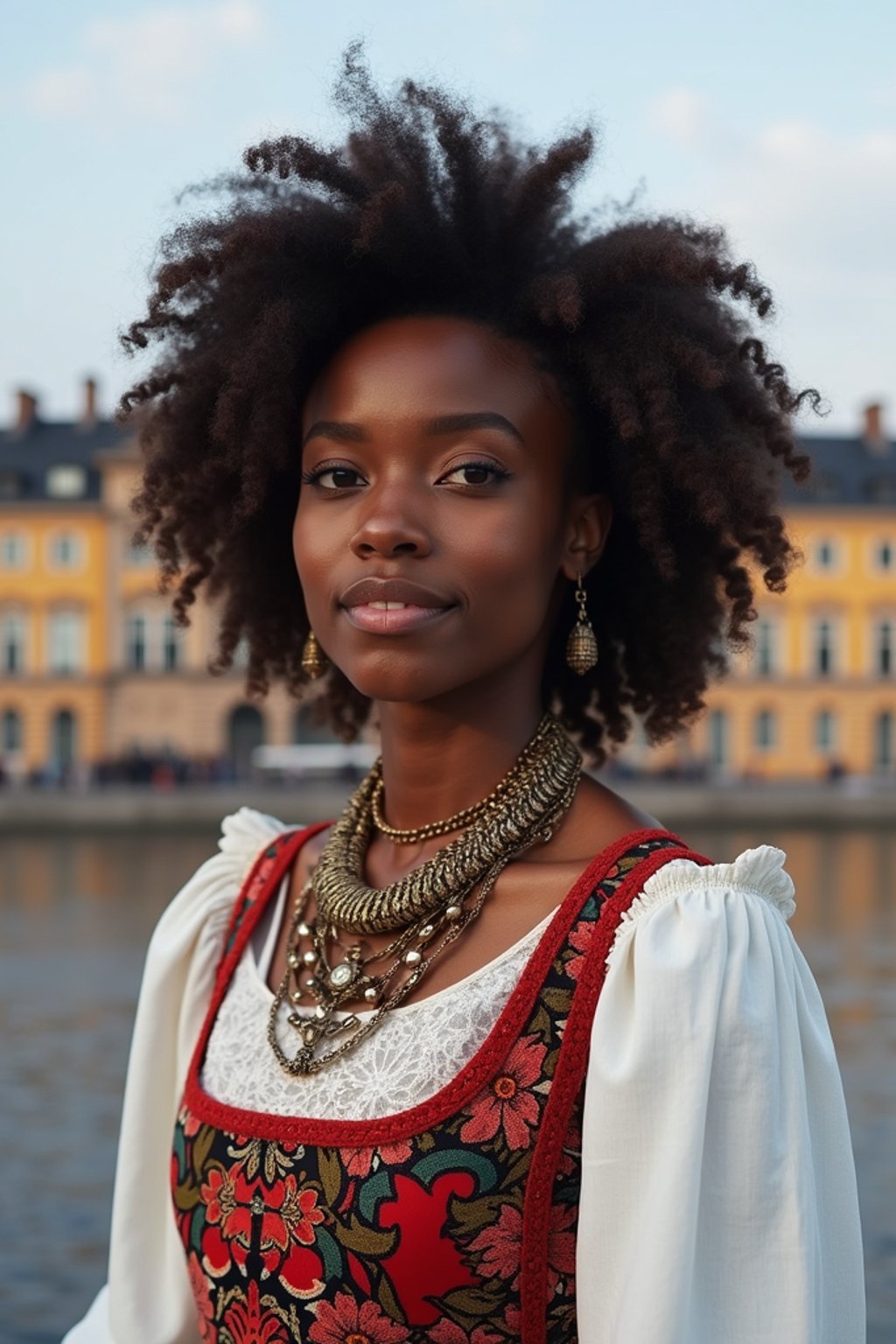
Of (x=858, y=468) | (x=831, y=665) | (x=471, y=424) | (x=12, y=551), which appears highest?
(x=858, y=468)

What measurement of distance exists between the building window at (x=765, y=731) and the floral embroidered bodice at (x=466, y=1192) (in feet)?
179

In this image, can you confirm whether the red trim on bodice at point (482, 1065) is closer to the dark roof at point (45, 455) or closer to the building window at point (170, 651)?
the building window at point (170, 651)

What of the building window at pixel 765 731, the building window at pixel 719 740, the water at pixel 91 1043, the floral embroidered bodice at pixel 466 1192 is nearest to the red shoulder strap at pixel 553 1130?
the floral embroidered bodice at pixel 466 1192

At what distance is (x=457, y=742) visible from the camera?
6.98ft

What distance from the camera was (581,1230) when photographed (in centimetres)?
Answer: 174

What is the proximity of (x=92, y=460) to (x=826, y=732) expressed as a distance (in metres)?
23.5

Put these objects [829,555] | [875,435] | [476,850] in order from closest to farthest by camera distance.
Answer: [476,850]
[829,555]
[875,435]

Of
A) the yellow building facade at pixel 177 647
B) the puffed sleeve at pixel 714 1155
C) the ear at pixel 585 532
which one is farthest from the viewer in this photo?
the yellow building facade at pixel 177 647

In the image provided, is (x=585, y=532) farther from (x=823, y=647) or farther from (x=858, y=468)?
(x=858, y=468)

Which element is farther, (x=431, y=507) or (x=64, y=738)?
(x=64, y=738)

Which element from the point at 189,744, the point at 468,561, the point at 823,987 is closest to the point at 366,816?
the point at 468,561

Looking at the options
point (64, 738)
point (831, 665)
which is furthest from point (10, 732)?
point (831, 665)

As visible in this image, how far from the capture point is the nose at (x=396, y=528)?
1.93 metres

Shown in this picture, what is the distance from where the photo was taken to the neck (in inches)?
83.3
